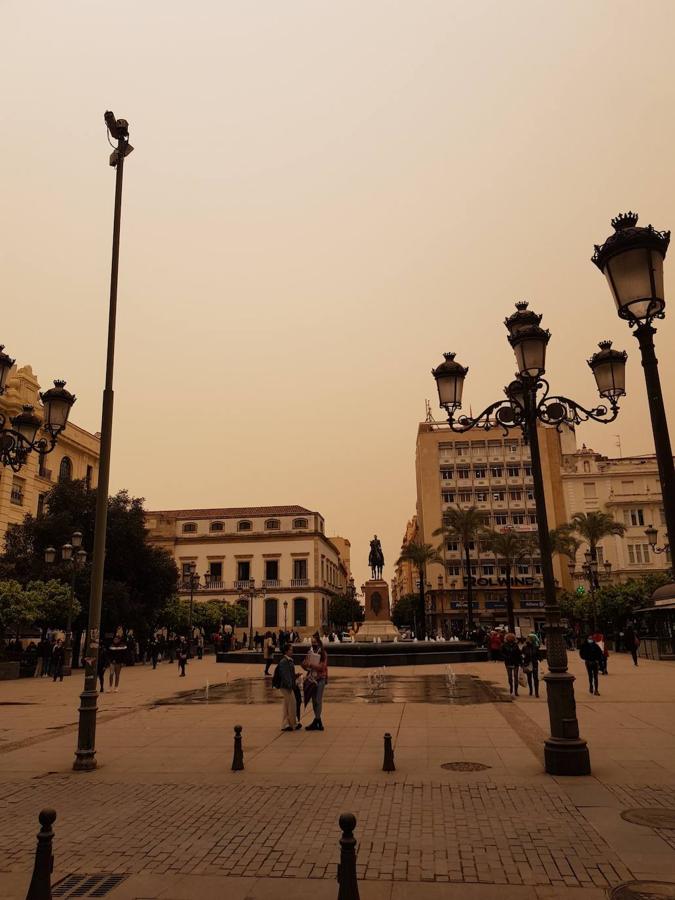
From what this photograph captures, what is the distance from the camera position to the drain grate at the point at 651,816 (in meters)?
6.50

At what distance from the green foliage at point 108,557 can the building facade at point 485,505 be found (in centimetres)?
3930

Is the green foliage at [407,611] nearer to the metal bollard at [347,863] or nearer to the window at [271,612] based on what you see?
the window at [271,612]

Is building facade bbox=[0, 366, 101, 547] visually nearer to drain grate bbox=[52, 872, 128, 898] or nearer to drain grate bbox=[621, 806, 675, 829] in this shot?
drain grate bbox=[52, 872, 128, 898]

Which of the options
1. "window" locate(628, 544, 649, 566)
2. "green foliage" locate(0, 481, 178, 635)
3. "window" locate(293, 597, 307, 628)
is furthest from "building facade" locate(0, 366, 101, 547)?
→ "window" locate(628, 544, 649, 566)

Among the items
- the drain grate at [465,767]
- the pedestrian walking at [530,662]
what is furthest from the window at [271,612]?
the drain grate at [465,767]

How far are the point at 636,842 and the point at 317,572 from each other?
73931 mm

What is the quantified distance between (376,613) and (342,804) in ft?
111

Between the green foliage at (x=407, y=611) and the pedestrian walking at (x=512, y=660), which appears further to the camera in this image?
the green foliage at (x=407, y=611)

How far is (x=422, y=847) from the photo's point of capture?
6.09 meters

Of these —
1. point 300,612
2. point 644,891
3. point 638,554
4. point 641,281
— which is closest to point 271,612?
point 300,612

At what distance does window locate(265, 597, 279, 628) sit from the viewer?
76.1 metres

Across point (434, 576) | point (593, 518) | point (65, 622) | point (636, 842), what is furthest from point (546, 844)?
point (434, 576)

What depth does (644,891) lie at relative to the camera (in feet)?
16.1

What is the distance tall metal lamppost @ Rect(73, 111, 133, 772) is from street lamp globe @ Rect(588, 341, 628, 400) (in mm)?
7713
